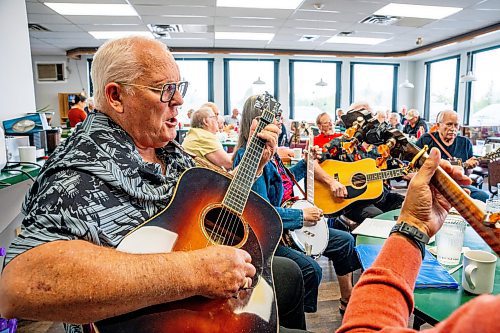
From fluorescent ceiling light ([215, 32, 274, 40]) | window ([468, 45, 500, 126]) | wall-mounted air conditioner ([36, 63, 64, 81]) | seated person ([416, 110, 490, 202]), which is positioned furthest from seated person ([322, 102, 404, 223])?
wall-mounted air conditioner ([36, 63, 64, 81])

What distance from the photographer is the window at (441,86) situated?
9695mm

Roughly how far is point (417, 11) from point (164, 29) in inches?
185

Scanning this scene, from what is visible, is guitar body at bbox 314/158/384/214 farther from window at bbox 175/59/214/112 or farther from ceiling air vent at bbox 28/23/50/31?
window at bbox 175/59/214/112

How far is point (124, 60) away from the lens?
1.07 metres

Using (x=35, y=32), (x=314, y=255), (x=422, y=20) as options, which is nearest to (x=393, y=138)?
(x=314, y=255)

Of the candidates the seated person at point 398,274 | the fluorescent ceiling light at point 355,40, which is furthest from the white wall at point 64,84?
the seated person at point 398,274

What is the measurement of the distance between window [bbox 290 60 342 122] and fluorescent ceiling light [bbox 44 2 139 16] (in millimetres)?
5998

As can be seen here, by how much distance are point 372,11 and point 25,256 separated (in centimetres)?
615

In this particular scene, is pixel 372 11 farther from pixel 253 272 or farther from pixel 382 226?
pixel 253 272

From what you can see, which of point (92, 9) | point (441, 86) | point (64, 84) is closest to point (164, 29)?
point (92, 9)

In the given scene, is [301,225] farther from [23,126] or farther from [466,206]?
[23,126]

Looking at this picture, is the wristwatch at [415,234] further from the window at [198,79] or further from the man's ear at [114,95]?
the window at [198,79]

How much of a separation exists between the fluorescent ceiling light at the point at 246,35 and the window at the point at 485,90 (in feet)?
17.4

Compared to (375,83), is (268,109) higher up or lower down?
lower down
